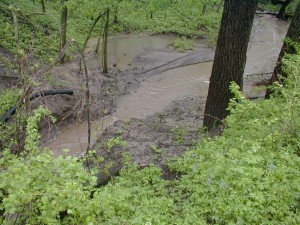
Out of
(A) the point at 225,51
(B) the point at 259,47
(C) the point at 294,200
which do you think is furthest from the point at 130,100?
(B) the point at 259,47

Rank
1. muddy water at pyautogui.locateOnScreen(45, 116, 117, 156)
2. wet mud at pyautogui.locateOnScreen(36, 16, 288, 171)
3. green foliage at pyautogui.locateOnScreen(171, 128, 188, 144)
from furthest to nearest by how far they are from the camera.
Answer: muddy water at pyautogui.locateOnScreen(45, 116, 117, 156)
green foliage at pyautogui.locateOnScreen(171, 128, 188, 144)
wet mud at pyautogui.locateOnScreen(36, 16, 288, 171)

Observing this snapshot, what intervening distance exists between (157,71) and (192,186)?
1044cm

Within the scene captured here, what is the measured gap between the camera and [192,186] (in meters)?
4.65

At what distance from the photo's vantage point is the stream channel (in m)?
10.0

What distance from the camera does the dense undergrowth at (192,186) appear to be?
127 inches

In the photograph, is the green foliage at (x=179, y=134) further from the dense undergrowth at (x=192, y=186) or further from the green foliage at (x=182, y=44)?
the green foliage at (x=182, y=44)

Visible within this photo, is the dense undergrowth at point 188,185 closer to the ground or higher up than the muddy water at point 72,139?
higher up

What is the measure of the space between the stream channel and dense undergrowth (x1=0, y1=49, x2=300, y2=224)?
4112 millimetres

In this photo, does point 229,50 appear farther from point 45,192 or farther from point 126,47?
point 126,47

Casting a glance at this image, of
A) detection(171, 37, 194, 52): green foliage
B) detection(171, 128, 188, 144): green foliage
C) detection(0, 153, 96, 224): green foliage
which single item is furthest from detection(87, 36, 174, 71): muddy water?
detection(0, 153, 96, 224): green foliage

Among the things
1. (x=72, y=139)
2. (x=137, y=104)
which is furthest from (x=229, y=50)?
(x=137, y=104)

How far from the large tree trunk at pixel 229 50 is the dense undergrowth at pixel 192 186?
1695mm

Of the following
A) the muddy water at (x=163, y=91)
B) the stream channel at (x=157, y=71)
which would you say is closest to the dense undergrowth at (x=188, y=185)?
the stream channel at (x=157, y=71)

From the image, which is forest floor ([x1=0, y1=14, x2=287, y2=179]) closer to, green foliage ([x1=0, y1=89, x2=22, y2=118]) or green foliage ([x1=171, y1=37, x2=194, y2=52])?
green foliage ([x1=171, y1=37, x2=194, y2=52])
